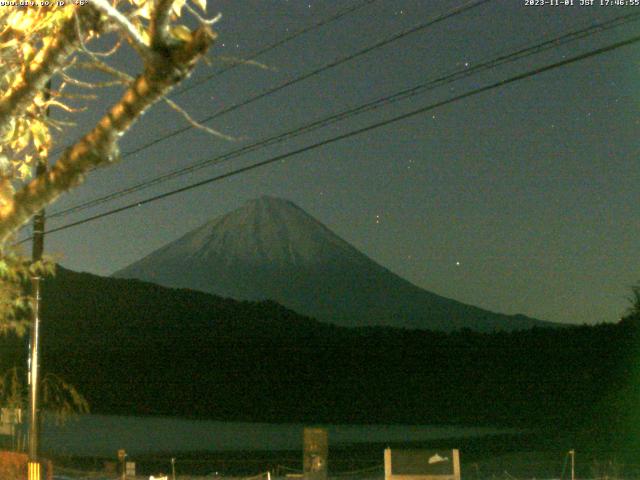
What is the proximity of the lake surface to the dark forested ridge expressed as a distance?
256 inches

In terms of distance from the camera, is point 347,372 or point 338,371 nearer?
point 347,372

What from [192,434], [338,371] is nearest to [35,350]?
[192,434]

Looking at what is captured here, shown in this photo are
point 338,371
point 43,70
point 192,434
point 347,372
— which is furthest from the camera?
point 338,371

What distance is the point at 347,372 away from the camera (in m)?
110

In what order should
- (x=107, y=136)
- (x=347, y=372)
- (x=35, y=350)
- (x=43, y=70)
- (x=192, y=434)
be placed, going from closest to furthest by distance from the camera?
1. (x=107, y=136)
2. (x=43, y=70)
3. (x=35, y=350)
4. (x=192, y=434)
5. (x=347, y=372)

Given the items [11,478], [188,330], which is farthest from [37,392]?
[188,330]

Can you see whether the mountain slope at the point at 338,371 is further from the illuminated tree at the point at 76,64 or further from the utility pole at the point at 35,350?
the illuminated tree at the point at 76,64

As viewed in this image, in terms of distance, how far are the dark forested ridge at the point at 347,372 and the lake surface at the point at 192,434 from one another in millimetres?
6496

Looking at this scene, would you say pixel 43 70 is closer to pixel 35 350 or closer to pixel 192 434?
pixel 35 350

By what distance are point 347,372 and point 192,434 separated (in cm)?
3936

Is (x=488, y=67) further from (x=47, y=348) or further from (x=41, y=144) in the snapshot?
(x=47, y=348)

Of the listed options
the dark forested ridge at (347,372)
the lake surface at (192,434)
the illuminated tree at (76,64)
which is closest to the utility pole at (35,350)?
the illuminated tree at (76,64)

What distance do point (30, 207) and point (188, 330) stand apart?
147361mm

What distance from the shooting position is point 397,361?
112500 millimetres
